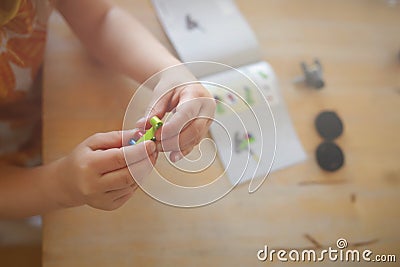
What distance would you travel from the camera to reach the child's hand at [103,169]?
1.45 ft

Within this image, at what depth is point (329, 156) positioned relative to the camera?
25.0 inches

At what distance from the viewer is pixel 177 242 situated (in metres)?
0.56

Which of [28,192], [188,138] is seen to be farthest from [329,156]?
[28,192]

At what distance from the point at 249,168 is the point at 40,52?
0.97ft

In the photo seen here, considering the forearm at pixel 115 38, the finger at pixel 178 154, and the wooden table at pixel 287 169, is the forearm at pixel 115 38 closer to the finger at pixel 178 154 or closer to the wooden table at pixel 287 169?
the wooden table at pixel 287 169

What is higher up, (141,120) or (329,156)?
(141,120)

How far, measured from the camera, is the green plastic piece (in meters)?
0.44

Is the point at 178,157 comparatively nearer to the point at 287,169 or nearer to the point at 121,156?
the point at 121,156

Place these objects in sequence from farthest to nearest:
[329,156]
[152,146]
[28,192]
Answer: [329,156]
[28,192]
[152,146]

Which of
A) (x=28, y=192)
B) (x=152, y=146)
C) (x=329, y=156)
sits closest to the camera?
(x=152, y=146)

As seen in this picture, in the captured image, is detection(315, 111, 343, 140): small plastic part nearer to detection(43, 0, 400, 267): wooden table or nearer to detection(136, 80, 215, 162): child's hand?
detection(43, 0, 400, 267): wooden table

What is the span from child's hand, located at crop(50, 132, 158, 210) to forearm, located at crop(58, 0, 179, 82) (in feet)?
0.45

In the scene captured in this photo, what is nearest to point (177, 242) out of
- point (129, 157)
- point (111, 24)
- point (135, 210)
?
point (135, 210)

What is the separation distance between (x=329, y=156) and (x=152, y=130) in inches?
11.5
